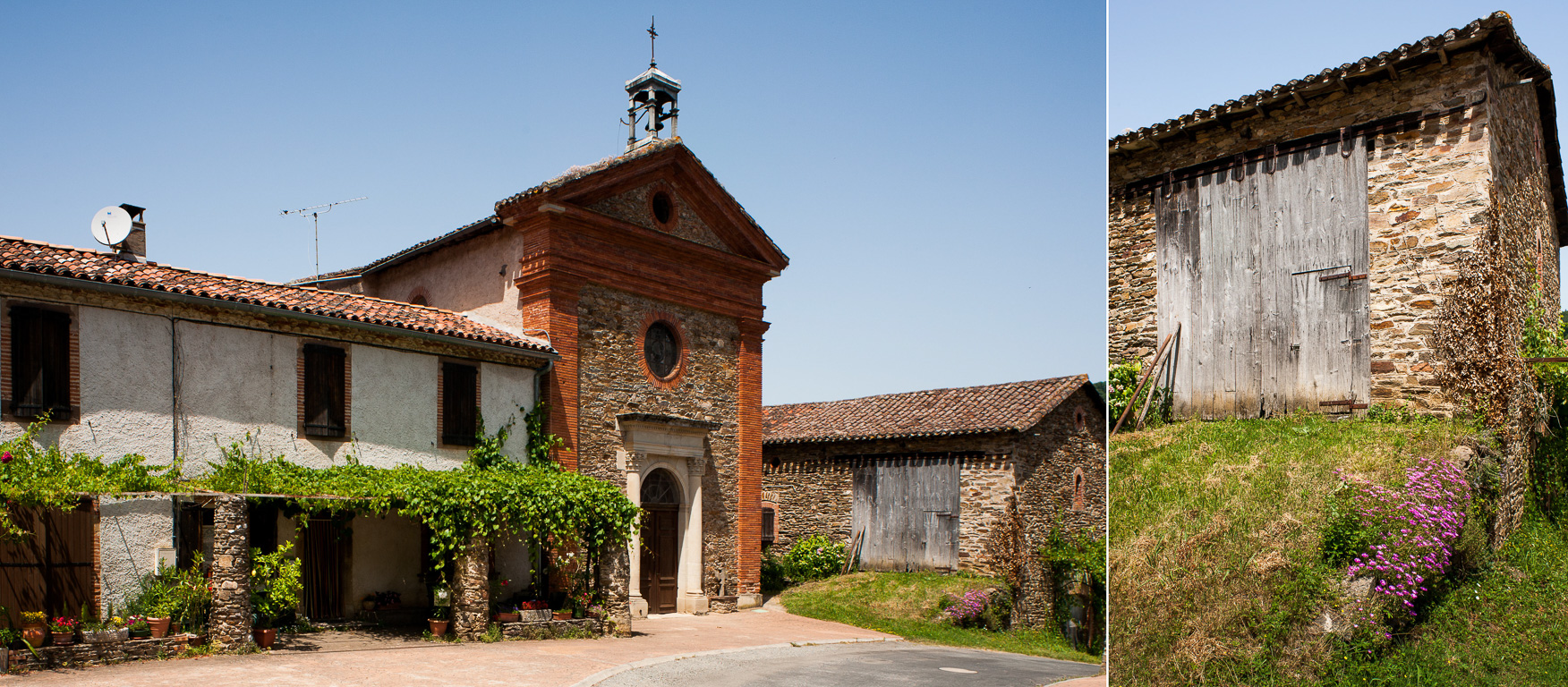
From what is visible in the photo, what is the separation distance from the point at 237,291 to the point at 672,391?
7417mm

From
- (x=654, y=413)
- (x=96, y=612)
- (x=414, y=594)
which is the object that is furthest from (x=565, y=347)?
(x=96, y=612)

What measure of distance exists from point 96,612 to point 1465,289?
15.6 meters

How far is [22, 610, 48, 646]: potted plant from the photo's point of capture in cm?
1111

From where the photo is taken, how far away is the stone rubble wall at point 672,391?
18266 millimetres

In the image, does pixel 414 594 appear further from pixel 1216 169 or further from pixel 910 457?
pixel 1216 169

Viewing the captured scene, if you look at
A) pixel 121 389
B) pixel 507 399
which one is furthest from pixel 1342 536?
pixel 121 389

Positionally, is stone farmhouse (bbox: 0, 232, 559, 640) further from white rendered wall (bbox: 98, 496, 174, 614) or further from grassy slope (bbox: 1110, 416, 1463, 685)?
grassy slope (bbox: 1110, 416, 1463, 685)

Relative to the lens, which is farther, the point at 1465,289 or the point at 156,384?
the point at 156,384

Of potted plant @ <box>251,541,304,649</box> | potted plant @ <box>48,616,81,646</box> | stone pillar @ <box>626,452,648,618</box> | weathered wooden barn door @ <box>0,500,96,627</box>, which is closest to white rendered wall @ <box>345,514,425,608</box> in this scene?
potted plant @ <box>251,541,304,649</box>

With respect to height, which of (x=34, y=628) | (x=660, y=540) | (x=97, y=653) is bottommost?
(x=660, y=540)

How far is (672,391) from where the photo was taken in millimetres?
19562

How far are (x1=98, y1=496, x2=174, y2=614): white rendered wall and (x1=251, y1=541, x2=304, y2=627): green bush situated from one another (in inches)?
40.2

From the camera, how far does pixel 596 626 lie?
15.7 m

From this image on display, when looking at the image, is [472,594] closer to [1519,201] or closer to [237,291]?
[237,291]
